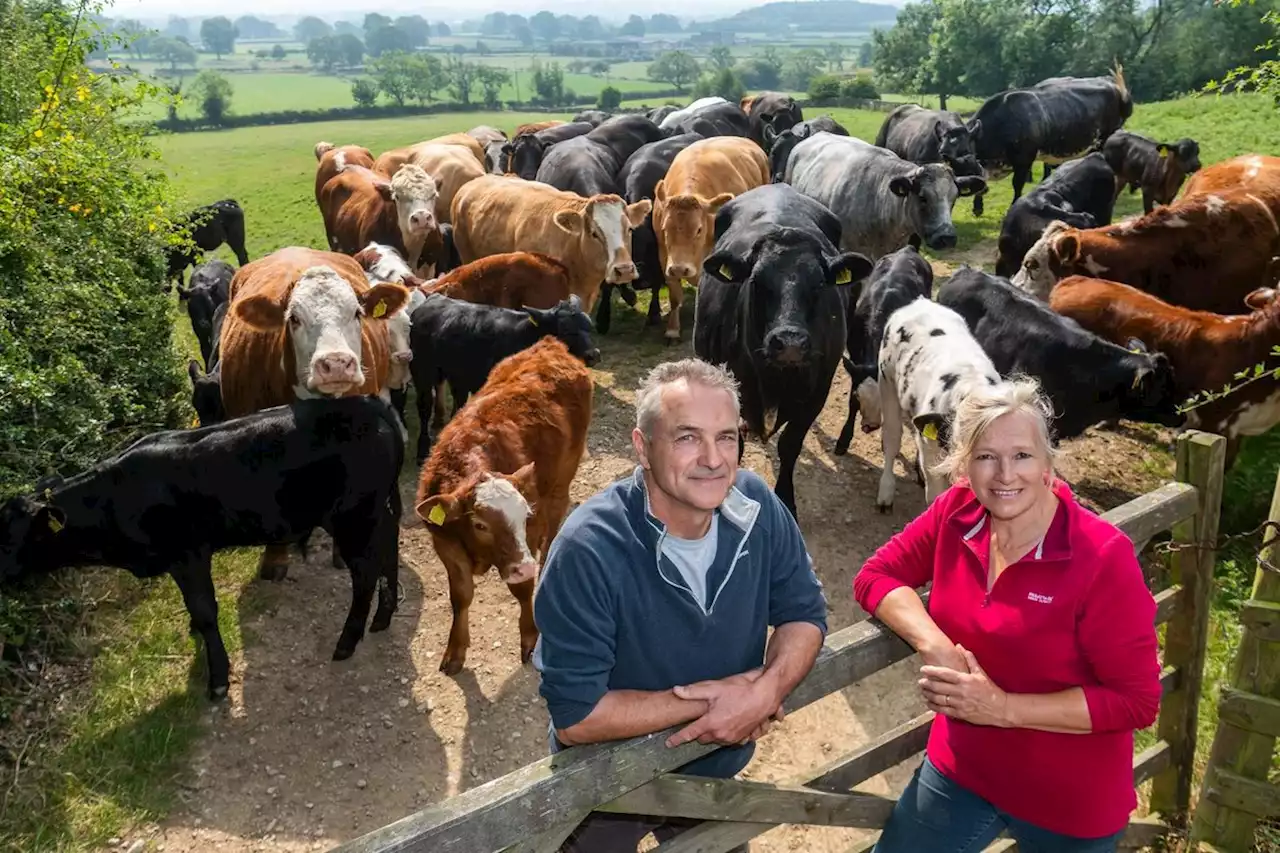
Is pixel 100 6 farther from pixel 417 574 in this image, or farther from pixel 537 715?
pixel 537 715

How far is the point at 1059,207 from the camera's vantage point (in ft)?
35.0

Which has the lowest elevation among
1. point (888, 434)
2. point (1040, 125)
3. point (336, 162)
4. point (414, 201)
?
point (888, 434)

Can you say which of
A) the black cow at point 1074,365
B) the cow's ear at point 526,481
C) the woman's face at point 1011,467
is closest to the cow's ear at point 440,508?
the cow's ear at point 526,481

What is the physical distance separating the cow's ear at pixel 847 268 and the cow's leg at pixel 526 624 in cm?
311

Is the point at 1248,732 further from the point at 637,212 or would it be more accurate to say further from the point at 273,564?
the point at 637,212

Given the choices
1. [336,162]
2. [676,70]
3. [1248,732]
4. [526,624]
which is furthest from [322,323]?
[676,70]

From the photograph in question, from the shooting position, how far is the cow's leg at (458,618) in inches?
204

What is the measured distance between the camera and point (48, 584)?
5586 mm

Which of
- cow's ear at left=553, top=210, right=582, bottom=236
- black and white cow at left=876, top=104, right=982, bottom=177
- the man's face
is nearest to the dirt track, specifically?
the man's face

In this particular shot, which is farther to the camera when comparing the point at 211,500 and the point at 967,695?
the point at 211,500

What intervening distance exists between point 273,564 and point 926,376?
4648 mm

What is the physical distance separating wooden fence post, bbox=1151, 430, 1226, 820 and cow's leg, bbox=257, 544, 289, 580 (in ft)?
17.5

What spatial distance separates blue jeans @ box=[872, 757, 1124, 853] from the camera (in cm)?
257

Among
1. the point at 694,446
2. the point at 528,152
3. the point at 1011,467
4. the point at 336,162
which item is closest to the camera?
the point at 694,446
